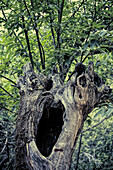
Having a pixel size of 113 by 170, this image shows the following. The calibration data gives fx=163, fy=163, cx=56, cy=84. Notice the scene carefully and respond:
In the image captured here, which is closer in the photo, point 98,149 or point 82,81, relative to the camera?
point 82,81

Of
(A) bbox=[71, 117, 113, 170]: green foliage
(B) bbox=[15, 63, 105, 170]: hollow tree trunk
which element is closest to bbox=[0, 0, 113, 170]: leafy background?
(A) bbox=[71, 117, 113, 170]: green foliage

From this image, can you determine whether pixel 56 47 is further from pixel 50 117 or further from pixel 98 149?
pixel 98 149

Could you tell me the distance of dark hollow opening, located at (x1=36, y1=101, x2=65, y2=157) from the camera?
1.36m

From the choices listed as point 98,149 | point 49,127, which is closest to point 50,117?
point 49,127

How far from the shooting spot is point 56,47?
2.63 meters

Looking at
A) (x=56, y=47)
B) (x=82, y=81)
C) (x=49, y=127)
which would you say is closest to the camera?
(x=49, y=127)

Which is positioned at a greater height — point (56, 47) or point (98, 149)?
point (56, 47)

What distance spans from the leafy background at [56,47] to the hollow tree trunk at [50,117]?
221 millimetres

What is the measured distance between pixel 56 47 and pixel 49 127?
1518 millimetres

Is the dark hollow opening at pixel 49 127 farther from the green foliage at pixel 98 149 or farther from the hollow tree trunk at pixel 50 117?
the green foliage at pixel 98 149

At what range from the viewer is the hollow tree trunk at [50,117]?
3.65 feet

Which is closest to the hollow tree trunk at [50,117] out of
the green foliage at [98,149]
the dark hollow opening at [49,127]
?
the dark hollow opening at [49,127]

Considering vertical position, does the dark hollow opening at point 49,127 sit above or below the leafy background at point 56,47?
below

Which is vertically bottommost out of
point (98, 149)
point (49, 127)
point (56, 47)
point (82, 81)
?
point (98, 149)
